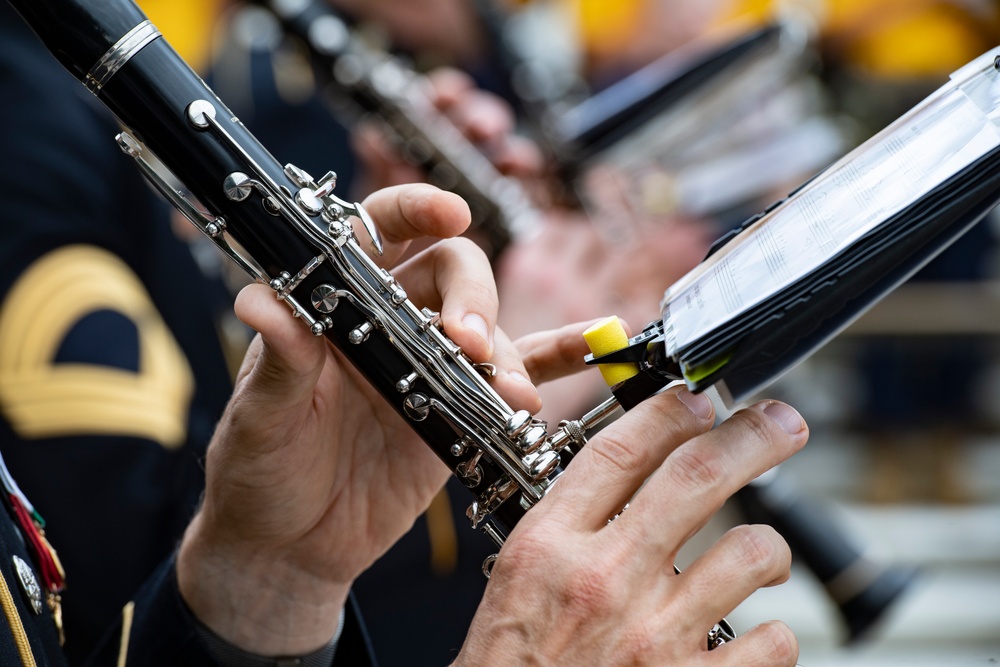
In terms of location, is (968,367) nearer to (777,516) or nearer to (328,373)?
(777,516)

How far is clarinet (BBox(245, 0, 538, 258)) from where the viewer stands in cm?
202

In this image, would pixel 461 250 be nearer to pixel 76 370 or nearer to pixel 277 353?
pixel 277 353

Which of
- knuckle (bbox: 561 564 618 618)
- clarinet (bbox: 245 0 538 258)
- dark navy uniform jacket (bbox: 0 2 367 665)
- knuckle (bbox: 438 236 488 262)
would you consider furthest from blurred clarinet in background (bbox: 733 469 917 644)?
knuckle (bbox: 561 564 618 618)

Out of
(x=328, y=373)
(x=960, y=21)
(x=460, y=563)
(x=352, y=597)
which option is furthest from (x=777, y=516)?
(x=960, y=21)

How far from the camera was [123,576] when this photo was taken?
4.88 ft

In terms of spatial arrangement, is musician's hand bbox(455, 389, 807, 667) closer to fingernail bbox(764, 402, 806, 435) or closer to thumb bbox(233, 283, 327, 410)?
fingernail bbox(764, 402, 806, 435)

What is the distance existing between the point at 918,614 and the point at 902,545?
12.8 inches

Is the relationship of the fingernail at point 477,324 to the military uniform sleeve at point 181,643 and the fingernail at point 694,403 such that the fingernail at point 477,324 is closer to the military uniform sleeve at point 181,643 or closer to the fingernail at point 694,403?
the fingernail at point 694,403

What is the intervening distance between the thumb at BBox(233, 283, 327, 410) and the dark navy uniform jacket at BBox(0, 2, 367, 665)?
1.77 feet

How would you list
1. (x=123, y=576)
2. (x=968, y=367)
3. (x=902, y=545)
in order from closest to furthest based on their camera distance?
(x=123, y=576), (x=902, y=545), (x=968, y=367)

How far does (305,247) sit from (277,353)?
94mm

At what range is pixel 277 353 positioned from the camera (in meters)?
0.85

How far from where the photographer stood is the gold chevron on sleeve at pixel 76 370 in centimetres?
148

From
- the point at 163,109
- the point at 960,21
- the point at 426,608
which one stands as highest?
the point at 163,109
